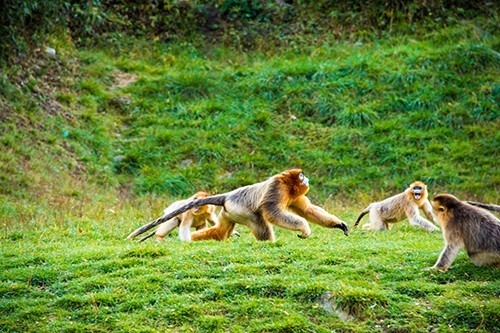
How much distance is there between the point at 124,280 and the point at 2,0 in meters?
11.5

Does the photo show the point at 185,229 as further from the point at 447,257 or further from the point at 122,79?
the point at 122,79

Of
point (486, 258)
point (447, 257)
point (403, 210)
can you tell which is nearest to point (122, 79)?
point (403, 210)

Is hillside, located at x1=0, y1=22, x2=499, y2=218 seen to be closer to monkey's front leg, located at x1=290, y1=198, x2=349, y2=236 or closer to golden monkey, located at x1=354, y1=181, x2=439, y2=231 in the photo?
golden monkey, located at x1=354, y1=181, x2=439, y2=231

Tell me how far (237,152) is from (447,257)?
10298 millimetres

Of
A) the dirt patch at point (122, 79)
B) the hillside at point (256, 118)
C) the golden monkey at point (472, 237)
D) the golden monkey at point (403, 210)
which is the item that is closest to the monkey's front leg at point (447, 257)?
the golden monkey at point (472, 237)

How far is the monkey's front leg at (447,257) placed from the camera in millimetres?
8352

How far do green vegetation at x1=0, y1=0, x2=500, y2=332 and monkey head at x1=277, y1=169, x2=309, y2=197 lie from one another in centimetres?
76

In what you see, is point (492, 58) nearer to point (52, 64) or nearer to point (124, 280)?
point (52, 64)

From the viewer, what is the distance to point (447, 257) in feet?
27.4

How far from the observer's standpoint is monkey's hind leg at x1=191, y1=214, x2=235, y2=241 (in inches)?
423

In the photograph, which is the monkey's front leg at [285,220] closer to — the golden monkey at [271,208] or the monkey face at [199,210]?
the golden monkey at [271,208]

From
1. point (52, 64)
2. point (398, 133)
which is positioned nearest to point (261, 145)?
point (398, 133)

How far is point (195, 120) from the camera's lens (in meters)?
19.1

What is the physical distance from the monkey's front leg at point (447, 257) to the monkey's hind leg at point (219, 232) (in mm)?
3468
